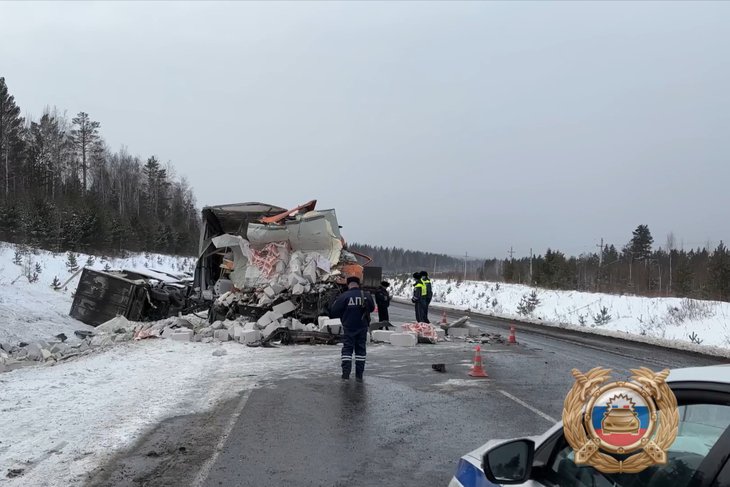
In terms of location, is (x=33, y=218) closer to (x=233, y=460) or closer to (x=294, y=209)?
(x=294, y=209)

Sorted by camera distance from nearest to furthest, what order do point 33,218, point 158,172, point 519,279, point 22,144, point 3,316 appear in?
point 3,316, point 33,218, point 519,279, point 22,144, point 158,172

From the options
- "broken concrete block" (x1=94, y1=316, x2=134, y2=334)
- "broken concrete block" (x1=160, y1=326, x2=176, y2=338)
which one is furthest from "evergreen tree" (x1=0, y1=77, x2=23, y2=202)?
"broken concrete block" (x1=160, y1=326, x2=176, y2=338)

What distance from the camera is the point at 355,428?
6.75 meters

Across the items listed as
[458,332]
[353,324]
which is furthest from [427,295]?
[353,324]

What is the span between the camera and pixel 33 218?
38688mm

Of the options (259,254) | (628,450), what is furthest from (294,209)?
(628,450)

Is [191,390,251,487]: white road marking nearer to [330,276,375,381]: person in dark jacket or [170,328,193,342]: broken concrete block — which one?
[330,276,375,381]: person in dark jacket

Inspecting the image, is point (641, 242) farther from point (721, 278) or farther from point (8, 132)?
point (8, 132)

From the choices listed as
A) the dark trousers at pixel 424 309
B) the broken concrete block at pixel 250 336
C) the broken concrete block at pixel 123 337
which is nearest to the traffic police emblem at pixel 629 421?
the broken concrete block at pixel 250 336

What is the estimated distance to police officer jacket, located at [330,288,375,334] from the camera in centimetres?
967

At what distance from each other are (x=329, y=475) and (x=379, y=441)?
Result: 1.18 metres

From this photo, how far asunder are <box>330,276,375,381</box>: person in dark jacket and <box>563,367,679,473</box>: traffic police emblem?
776 cm

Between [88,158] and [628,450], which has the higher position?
[88,158]

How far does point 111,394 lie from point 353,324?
386 cm
